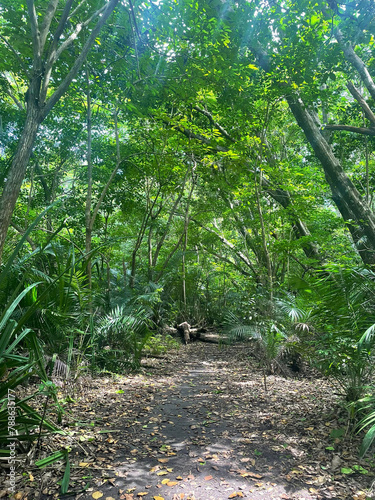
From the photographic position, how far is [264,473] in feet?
7.66

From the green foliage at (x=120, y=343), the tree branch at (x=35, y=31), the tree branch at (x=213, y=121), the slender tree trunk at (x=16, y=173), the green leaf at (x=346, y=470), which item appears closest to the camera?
the green leaf at (x=346, y=470)

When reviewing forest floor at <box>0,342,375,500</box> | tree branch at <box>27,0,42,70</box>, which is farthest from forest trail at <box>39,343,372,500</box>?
tree branch at <box>27,0,42,70</box>

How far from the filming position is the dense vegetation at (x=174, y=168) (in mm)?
2805

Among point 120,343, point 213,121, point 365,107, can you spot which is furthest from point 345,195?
point 120,343

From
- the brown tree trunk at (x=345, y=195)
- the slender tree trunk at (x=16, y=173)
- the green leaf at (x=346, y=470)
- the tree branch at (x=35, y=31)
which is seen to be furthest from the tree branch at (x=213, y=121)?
the green leaf at (x=346, y=470)

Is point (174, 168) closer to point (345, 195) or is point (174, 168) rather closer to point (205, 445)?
point (345, 195)

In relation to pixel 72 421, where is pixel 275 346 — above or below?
above

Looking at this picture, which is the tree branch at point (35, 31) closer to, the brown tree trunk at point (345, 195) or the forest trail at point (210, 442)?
the forest trail at point (210, 442)

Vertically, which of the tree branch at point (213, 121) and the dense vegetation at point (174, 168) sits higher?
the tree branch at point (213, 121)

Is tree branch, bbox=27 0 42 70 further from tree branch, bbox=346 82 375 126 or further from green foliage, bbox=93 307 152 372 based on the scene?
tree branch, bbox=346 82 375 126

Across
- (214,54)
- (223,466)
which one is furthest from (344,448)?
(214,54)

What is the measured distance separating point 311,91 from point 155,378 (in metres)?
5.83

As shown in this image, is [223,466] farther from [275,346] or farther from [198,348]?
[198,348]

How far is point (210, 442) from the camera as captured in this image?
9.37 ft
